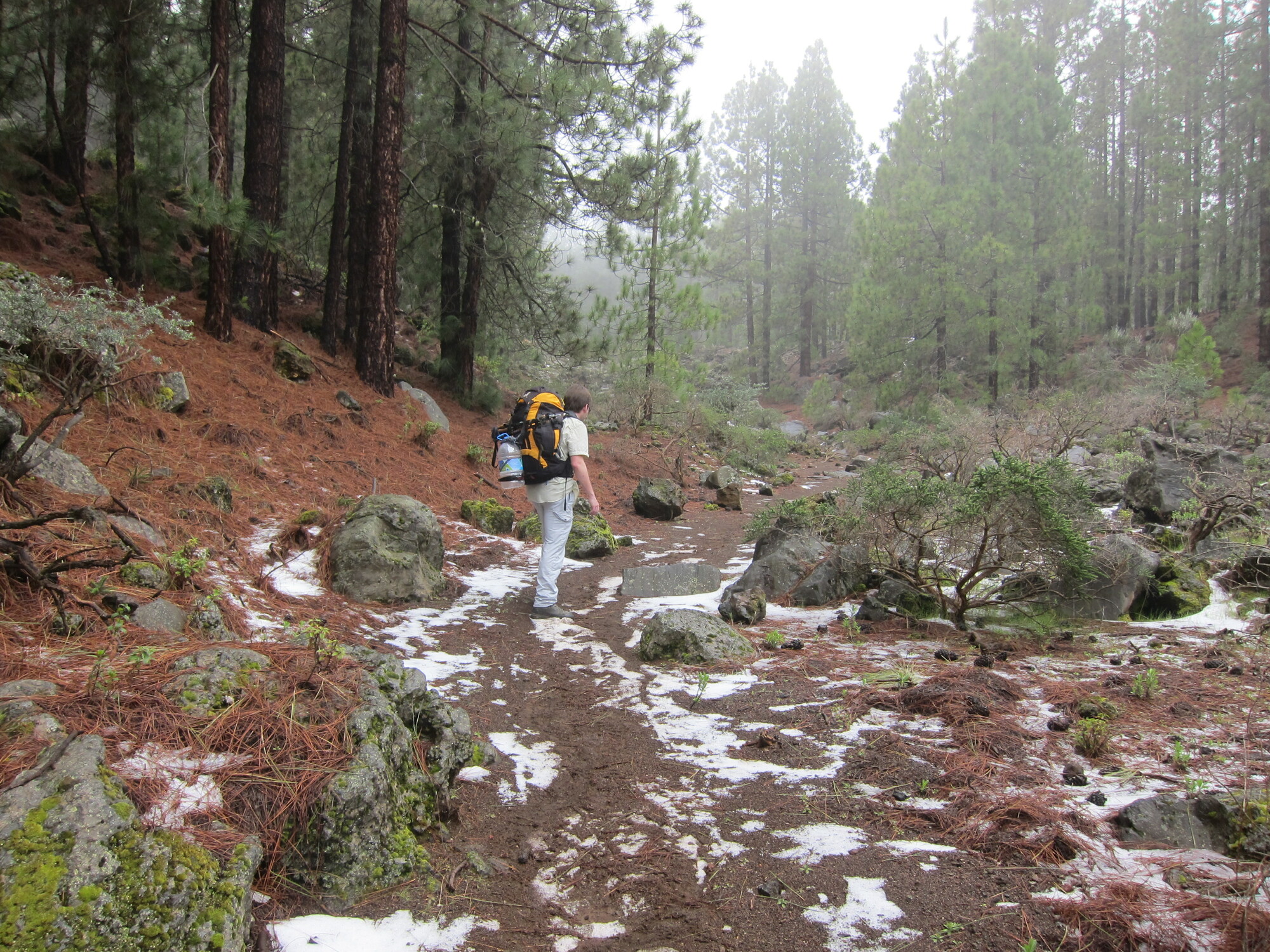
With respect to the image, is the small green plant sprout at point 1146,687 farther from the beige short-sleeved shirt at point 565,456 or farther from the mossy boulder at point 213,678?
the mossy boulder at point 213,678

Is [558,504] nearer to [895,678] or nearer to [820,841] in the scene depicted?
[895,678]

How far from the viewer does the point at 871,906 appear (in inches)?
97.7

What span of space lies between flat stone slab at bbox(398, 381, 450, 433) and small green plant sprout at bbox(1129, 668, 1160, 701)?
1044 centimetres

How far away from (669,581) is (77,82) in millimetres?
10879

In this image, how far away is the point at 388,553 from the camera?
6301 millimetres

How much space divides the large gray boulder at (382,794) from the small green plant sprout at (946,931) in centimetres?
173

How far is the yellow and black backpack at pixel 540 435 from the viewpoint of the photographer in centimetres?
619

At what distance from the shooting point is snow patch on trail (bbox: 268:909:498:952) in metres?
2.19

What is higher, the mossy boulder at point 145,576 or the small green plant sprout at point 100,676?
the mossy boulder at point 145,576

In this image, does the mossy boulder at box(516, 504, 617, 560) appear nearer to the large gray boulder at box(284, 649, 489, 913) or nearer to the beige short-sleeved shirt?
the beige short-sleeved shirt

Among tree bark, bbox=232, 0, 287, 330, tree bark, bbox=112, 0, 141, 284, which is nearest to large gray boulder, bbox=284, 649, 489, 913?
tree bark, bbox=232, 0, 287, 330

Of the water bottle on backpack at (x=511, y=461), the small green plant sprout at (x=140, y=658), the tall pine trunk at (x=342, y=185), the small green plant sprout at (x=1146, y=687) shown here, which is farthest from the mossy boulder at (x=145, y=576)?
the tall pine trunk at (x=342, y=185)

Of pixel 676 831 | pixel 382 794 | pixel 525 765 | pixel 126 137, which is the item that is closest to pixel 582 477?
pixel 525 765

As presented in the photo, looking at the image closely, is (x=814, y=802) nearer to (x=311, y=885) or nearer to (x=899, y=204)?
(x=311, y=885)
